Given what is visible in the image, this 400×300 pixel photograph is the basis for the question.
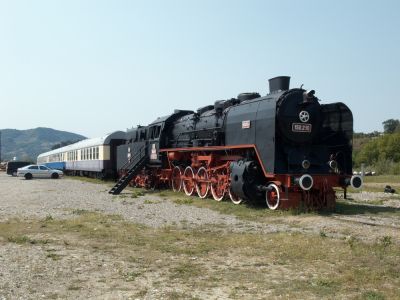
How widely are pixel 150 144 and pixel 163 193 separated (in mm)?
4101

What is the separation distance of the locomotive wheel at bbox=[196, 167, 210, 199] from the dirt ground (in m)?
4.72

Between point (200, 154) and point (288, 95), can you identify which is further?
point (200, 154)

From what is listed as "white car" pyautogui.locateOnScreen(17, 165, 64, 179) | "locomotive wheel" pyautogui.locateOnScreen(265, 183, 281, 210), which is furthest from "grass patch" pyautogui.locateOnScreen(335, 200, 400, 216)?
"white car" pyautogui.locateOnScreen(17, 165, 64, 179)

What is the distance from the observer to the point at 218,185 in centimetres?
1738

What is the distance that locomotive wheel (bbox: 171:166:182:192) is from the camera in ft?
70.1

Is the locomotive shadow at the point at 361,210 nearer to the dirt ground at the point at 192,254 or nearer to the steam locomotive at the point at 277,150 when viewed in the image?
the dirt ground at the point at 192,254

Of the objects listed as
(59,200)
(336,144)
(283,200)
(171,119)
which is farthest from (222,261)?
(171,119)

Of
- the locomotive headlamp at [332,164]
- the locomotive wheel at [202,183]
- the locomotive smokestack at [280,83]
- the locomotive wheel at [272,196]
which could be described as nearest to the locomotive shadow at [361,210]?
the locomotive headlamp at [332,164]

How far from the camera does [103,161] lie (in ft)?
110

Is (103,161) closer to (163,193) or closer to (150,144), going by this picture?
(150,144)

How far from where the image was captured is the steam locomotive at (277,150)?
14133mm

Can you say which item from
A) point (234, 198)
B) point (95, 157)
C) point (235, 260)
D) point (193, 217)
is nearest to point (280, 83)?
point (234, 198)

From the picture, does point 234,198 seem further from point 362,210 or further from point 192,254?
point 192,254

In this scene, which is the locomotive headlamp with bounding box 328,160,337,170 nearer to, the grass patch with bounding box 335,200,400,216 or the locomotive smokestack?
the grass patch with bounding box 335,200,400,216
